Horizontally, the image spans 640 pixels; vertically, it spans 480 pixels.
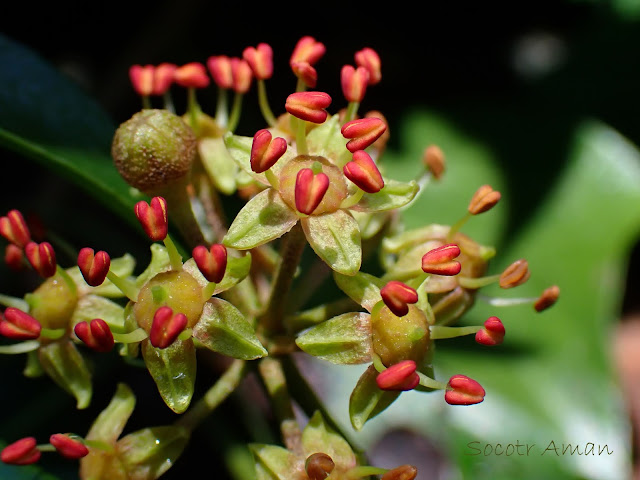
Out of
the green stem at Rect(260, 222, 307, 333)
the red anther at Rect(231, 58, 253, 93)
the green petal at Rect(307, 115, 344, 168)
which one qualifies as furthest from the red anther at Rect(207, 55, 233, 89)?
the green stem at Rect(260, 222, 307, 333)

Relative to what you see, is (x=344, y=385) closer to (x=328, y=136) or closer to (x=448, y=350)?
(x=448, y=350)

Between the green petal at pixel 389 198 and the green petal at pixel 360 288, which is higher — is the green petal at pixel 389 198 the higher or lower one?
the higher one

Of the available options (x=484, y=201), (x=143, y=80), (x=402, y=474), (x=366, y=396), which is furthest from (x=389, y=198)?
(x=143, y=80)

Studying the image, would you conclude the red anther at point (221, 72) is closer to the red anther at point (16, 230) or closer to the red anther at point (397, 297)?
the red anther at point (16, 230)

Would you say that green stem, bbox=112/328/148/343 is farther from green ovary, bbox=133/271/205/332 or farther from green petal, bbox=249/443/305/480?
green petal, bbox=249/443/305/480

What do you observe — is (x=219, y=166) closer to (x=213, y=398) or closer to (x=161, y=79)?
(x=161, y=79)

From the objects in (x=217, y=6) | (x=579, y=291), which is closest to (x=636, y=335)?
(x=579, y=291)

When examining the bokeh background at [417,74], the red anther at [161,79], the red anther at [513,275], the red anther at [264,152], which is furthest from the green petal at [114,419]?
the bokeh background at [417,74]
